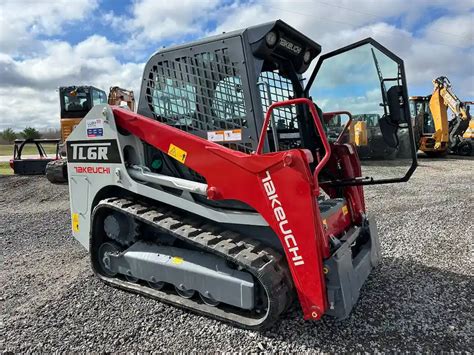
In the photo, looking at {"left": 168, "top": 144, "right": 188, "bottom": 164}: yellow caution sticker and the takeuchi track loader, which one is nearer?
the takeuchi track loader

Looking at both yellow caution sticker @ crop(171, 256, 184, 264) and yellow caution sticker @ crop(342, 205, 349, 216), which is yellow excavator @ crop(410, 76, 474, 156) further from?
yellow caution sticker @ crop(171, 256, 184, 264)

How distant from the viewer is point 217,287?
3.14 metres

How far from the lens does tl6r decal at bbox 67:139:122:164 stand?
3.80m

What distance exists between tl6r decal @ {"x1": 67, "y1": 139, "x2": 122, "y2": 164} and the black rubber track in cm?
43

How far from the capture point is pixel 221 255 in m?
3.05

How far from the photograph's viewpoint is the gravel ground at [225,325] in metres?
2.88

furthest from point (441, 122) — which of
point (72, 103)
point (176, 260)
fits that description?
point (176, 260)

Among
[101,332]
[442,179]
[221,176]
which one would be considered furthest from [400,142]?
[442,179]

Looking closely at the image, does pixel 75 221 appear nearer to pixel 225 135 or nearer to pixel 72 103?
pixel 225 135

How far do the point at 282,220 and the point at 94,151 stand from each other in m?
2.17

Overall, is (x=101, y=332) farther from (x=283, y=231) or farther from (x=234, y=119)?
(x=234, y=119)

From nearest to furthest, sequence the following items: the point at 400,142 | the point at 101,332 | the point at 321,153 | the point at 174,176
→ the point at 101,332 < the point at 400,142 < the point at 174,176 < the point at 321,153

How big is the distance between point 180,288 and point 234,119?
1536mm

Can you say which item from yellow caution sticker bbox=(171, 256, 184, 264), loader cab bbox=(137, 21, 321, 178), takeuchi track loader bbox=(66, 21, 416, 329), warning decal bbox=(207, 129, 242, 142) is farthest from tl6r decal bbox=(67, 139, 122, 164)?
yellow caution sticker bbox=(171, 256, 184, 264)
